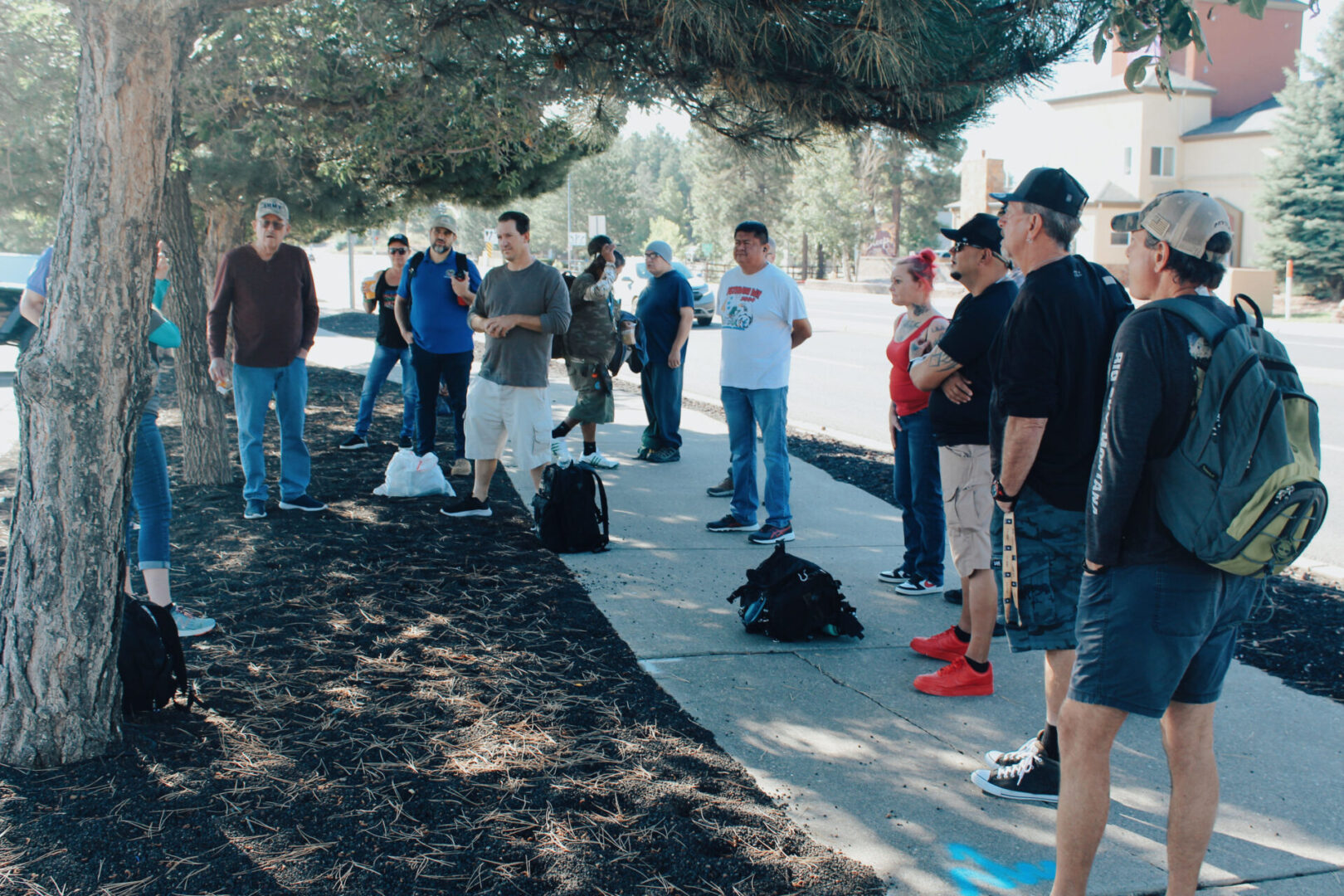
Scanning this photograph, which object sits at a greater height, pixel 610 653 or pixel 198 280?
pixel 198 280

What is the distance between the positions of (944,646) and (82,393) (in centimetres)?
340

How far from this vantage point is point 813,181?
55.2 meters

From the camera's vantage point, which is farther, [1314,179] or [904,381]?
[1314,179]

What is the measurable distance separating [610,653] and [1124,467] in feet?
8.32

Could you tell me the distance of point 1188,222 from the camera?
8.32 feet

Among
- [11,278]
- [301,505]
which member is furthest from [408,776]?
[11,278]

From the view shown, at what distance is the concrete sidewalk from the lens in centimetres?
299

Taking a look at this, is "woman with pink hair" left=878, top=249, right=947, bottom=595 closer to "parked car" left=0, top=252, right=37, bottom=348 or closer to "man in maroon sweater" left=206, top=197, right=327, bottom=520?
"man in maroon sweater" left=206, top=197, right=327, bottom=520

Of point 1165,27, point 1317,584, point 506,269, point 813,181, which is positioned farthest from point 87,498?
point 813,181

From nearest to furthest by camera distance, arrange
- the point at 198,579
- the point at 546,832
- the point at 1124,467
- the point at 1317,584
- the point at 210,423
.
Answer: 1. the point at 1124,467
2. the point at 546,832
3. the point at 198,579
4. the point at 1317,584
5. the point at 210,423

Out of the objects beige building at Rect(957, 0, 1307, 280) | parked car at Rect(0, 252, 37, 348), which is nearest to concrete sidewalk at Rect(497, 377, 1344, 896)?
parked car at Rect(0, 252, 37, 348)

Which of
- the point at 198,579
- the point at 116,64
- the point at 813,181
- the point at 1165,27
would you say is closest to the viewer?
the point at 116,64

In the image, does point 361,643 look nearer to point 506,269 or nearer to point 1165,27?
point 506,269

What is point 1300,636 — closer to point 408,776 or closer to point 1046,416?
point 1046,416
